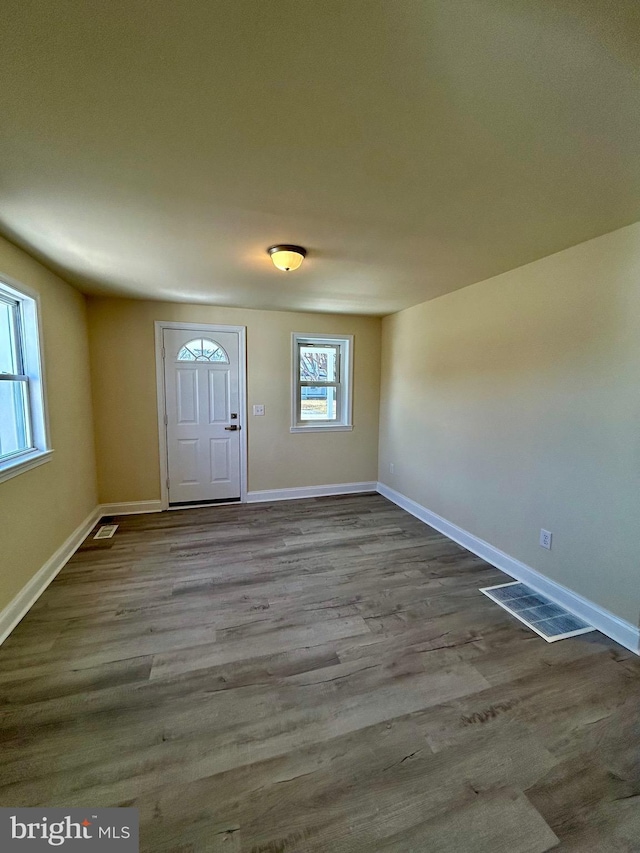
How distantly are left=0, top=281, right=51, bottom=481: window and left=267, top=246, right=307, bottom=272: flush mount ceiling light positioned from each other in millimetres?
1717

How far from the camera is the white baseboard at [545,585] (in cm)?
207

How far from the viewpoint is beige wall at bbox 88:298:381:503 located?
12.7 feet

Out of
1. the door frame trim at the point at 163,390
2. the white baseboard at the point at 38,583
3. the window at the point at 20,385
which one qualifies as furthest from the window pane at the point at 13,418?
the door frame trim at the point at 163,390

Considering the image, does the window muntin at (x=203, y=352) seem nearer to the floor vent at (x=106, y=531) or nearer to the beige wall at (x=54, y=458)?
the beige wall at (x=54, y=458)

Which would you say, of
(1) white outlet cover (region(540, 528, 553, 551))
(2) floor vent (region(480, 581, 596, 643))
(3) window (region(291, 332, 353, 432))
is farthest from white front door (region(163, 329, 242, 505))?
(1) white outlet cover (region(540, 528, 553, 551))

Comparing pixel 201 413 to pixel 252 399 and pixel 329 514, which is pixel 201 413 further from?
pixel 329 514

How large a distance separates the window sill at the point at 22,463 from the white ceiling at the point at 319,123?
1415mm

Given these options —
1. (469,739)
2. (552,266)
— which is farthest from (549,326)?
(469,739)

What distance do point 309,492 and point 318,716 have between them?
3.15 metres

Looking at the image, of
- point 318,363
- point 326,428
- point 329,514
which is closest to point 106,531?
point 329,514

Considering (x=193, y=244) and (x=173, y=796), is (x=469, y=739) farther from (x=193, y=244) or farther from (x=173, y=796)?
(x=193, y=244)

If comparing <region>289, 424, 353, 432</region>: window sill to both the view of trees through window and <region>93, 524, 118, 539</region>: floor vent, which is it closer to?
the view of trees through window

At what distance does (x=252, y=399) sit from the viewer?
436 cm

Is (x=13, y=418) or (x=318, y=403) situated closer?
(x=13, y=418)
